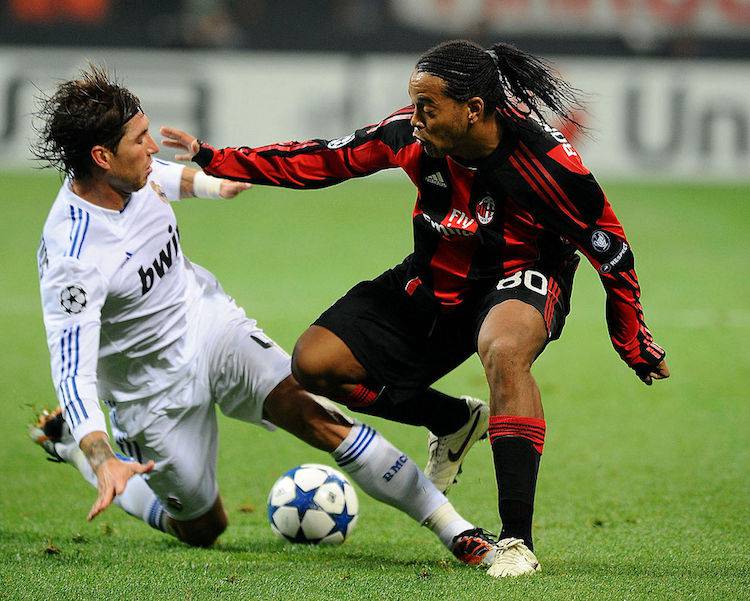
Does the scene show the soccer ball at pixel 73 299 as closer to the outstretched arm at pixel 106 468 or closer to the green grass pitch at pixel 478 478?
the outstretched arm at pixel 106 468

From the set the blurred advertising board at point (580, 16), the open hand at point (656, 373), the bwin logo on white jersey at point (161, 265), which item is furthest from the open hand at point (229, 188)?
the blurred advertising board at point (580, 16)

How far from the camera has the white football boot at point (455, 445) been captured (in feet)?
17.6

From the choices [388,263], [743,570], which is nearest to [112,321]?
[743,570]

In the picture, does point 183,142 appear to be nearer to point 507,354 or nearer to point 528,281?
point 528,281

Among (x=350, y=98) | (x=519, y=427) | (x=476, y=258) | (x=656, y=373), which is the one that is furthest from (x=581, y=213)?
(x=350, y=98)

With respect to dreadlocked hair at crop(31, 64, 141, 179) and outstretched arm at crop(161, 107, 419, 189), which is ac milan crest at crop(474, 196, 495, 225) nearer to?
outstretched arm at crop(161, 107, 419, 189)

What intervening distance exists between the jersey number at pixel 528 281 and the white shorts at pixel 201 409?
983mm

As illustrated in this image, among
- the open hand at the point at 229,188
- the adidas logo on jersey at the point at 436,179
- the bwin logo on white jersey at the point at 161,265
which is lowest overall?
the bwin logo on white jersey at the point at 161,265

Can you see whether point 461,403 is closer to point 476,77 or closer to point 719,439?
point 476,77

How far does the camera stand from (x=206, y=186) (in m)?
5.45

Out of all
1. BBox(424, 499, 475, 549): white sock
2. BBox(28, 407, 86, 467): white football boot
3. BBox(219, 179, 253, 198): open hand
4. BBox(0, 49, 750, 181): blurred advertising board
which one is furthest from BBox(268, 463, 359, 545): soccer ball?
BBox(0, 49, 750, 181): blurred advertising board

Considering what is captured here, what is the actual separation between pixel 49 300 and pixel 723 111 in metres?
14.0

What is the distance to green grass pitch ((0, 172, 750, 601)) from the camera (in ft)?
14.5

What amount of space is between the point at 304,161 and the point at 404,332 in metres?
0.83
